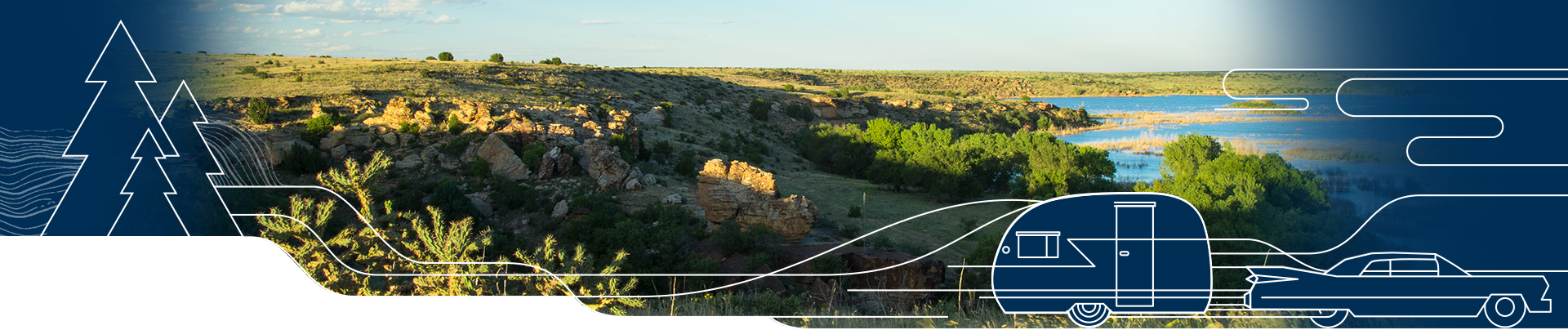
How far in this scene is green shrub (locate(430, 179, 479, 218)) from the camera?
655cm

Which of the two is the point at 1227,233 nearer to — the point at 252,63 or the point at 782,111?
the point at 252,63

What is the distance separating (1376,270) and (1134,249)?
147 cm

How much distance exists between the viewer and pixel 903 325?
14.2 feet

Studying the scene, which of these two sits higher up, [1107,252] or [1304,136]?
[1304,136]

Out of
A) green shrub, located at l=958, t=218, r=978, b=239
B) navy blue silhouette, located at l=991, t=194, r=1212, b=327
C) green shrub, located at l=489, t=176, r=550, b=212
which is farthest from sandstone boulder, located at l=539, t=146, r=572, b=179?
navy blue silhouette, located at l=991, t=194, r=1212, b=327

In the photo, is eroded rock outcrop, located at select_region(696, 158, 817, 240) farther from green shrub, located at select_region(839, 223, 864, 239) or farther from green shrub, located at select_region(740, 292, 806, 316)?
green shrub, located at select_region(740, 292, 806, 316)

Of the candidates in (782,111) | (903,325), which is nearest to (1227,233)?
(903,325)

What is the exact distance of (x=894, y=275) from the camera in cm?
608

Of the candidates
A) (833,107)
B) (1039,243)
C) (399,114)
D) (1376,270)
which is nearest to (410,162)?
(399,114)

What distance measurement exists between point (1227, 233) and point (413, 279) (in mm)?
5881

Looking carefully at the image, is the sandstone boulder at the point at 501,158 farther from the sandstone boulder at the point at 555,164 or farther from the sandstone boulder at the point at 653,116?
the sandstone boulder at the point at 653,116

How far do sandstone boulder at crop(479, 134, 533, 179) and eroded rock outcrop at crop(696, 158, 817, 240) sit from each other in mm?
2613

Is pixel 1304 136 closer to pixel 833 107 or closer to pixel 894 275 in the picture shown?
pixel 894 275

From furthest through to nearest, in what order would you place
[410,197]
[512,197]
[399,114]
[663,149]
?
[663,149], [399,114], [512,197], [410,197]
